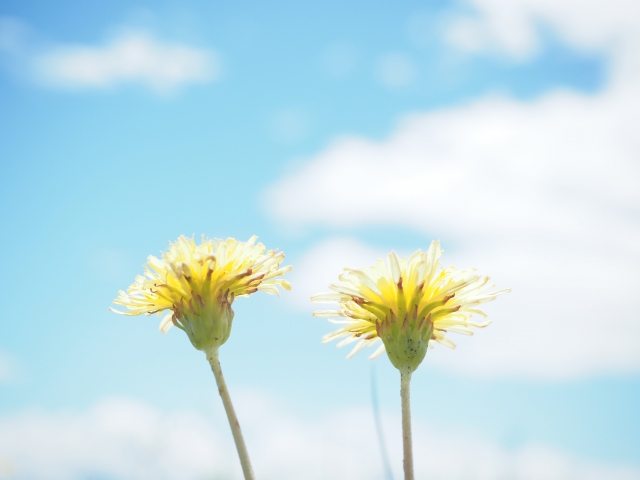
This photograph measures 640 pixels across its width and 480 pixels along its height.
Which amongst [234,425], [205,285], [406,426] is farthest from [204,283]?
[406,426]

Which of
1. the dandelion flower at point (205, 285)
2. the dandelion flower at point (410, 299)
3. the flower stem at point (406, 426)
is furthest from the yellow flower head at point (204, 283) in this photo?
the flower stem at point (406, 426)

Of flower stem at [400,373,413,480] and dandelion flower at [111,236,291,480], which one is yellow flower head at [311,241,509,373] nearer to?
flower stem at [400,373,413,480]

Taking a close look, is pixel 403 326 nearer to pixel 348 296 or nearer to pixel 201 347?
pixel 348 296

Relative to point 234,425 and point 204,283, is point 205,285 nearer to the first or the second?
point 204,283

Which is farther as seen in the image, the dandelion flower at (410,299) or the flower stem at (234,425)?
the dandelion flower at (410,299)

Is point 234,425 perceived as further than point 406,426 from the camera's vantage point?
No

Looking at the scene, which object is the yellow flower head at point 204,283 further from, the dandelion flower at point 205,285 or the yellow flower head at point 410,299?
the yellow flower head at point 410,299
